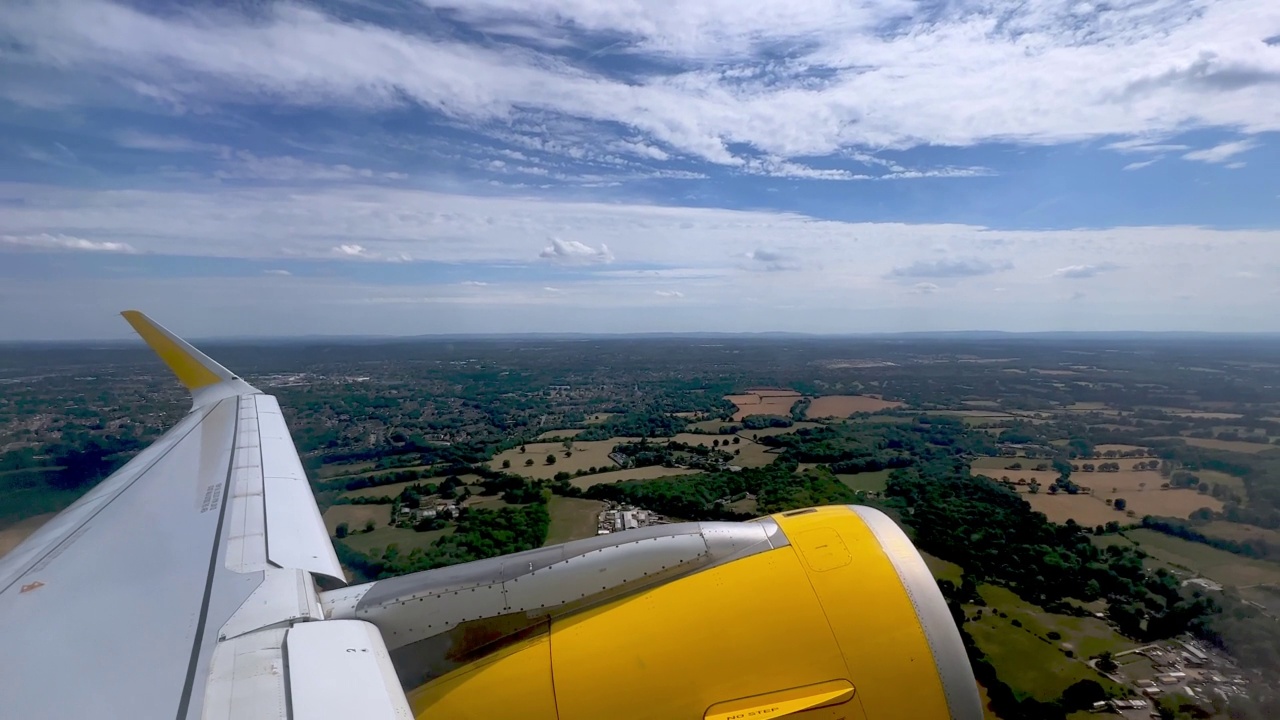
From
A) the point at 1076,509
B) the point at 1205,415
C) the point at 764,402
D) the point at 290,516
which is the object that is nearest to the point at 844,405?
the point at 764,402

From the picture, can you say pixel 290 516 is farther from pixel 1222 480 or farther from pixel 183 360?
pixel 1222 480

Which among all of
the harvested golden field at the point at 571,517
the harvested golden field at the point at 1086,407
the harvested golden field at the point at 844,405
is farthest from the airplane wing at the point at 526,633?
the harvested golden field at the point at 1086,407

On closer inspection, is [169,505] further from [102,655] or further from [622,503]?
[622,503]

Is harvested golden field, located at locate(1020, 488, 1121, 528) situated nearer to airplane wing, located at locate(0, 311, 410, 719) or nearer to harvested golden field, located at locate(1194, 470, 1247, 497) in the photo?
harvested golden field, located at locate(1194, 470, 1247, 497)

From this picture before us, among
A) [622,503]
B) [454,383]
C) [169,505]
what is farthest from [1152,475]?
[454,383]

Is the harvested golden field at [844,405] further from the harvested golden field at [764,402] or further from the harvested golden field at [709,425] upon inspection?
the harvested golden field at [709,425]

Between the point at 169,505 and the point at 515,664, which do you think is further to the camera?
the point at 169,505
